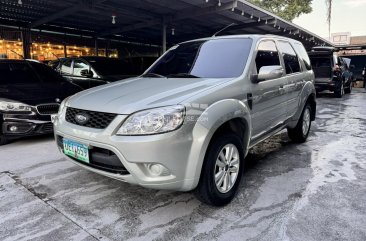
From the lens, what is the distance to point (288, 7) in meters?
27.2

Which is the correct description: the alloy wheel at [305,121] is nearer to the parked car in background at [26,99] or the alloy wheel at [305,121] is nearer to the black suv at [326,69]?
the parked car in background at [26,99]

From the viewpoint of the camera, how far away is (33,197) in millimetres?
2947

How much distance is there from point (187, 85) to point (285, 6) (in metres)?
28.8

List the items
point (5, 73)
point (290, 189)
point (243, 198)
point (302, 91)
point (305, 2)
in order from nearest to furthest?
point (243, 198) → point (290, 189) → point (302, 91) → point (5, 73) → point (305, 2)

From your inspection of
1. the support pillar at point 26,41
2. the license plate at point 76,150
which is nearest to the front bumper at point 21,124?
the license plate at point 76,150

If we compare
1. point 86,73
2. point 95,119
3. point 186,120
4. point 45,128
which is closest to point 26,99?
point 45,128

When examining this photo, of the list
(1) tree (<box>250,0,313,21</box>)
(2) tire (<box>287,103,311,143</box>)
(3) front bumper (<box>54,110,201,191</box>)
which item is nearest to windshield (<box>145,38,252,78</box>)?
(3) front bumper (<box>54,110,201,191</box>)

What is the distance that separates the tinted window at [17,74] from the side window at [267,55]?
4192mm

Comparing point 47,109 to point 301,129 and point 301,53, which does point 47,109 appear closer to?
point 301,129

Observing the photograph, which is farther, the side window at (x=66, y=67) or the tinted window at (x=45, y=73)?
the side window at (x=66, y=67)

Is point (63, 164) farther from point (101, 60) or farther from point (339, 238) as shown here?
point (101, 60)

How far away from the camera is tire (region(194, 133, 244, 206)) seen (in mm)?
2494

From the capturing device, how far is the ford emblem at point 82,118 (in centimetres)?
259

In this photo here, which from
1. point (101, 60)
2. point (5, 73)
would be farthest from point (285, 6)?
point (5, 73)
